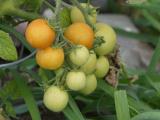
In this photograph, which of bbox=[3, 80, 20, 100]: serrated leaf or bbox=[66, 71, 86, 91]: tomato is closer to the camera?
bbox=[66, 71, 86, 91]: tomato

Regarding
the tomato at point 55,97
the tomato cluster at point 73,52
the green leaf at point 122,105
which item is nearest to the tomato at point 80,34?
the tomato cluster at point 73,52

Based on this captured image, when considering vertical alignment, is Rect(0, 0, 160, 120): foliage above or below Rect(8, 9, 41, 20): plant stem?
below

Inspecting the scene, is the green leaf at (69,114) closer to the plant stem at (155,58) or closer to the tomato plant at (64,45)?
the tomato plant at (64,45)

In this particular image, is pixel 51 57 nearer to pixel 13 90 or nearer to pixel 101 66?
pixel 101 66

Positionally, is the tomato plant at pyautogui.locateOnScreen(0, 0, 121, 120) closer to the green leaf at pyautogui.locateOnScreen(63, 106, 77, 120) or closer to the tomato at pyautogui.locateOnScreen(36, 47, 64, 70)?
the tomato at pyautogui.locateOnScreen(36, 47, 64, 70)

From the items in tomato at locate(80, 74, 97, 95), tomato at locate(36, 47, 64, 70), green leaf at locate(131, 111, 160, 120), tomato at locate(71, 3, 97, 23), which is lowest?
green leaf at locate(131, 111, 160, 120)

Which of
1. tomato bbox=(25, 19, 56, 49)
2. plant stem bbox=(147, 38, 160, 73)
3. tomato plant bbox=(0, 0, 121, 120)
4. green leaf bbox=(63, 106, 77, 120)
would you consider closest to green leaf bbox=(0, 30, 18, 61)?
tomato plant bbox=(0, 0, 121, 120)

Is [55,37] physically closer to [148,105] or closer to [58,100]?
Answer: [58,100]
